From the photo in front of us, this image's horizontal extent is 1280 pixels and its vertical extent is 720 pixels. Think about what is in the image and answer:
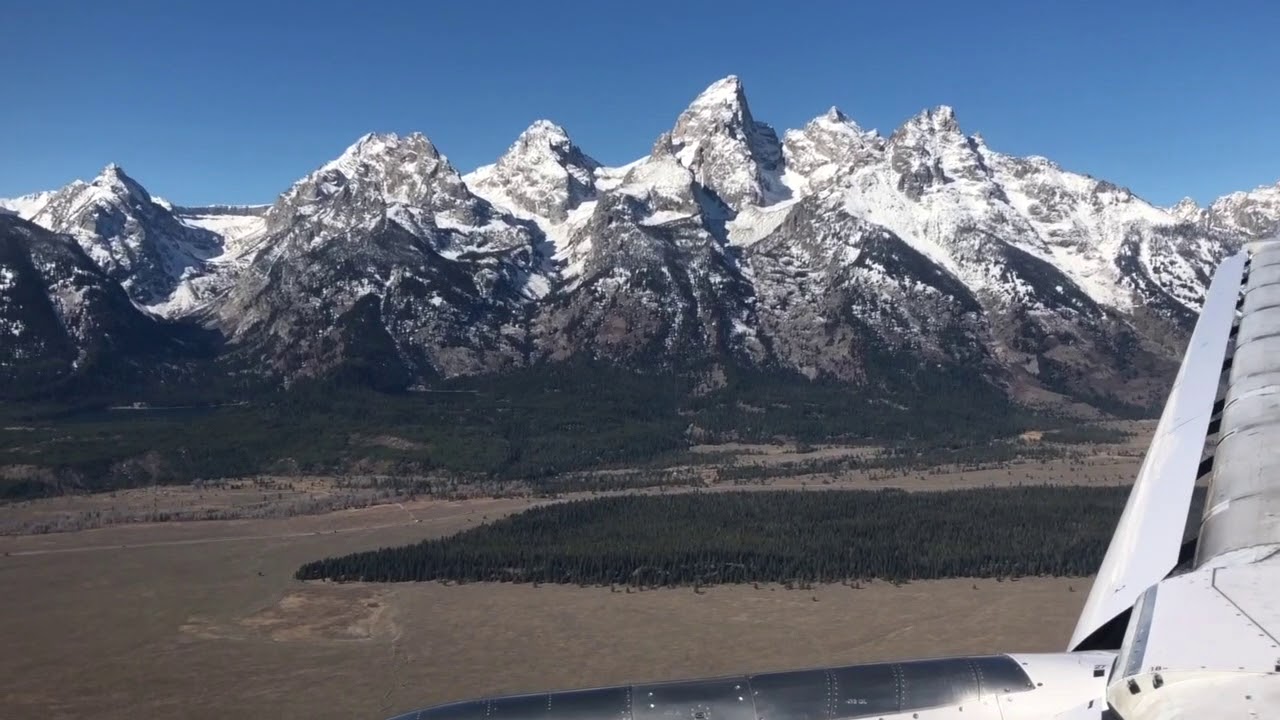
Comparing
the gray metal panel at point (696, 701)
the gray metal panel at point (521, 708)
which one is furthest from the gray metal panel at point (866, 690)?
the gray metal panel at point (521, 708)

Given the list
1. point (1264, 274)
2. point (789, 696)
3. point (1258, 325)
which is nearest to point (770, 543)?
point (1264, 274)

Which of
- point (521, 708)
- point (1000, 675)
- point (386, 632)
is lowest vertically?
point (386, 632)

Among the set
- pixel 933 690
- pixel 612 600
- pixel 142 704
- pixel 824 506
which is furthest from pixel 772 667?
pixel 824 506

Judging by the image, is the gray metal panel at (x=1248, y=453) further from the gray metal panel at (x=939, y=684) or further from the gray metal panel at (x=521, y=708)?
the gray metal panel at (x=521, y=708)

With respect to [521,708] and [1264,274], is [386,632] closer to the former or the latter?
[521,708]

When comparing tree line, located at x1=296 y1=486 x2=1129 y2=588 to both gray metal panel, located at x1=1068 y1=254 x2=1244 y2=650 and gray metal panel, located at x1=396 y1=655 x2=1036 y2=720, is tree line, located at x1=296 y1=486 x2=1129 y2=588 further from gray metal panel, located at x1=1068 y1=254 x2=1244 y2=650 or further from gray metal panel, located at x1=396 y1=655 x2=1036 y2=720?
gray metal panel, located at x1=396 y1=655 x2=1036 y2=720

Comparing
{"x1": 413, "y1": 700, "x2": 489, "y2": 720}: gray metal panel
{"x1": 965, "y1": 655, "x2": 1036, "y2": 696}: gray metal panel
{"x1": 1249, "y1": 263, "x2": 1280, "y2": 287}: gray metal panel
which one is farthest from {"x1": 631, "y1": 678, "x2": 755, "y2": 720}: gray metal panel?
{"x1": 1249, "y1": 263, "x2": 1280, "y2": 287}: gray metal panel

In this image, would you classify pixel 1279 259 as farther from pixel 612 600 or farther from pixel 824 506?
pixel 824 506
